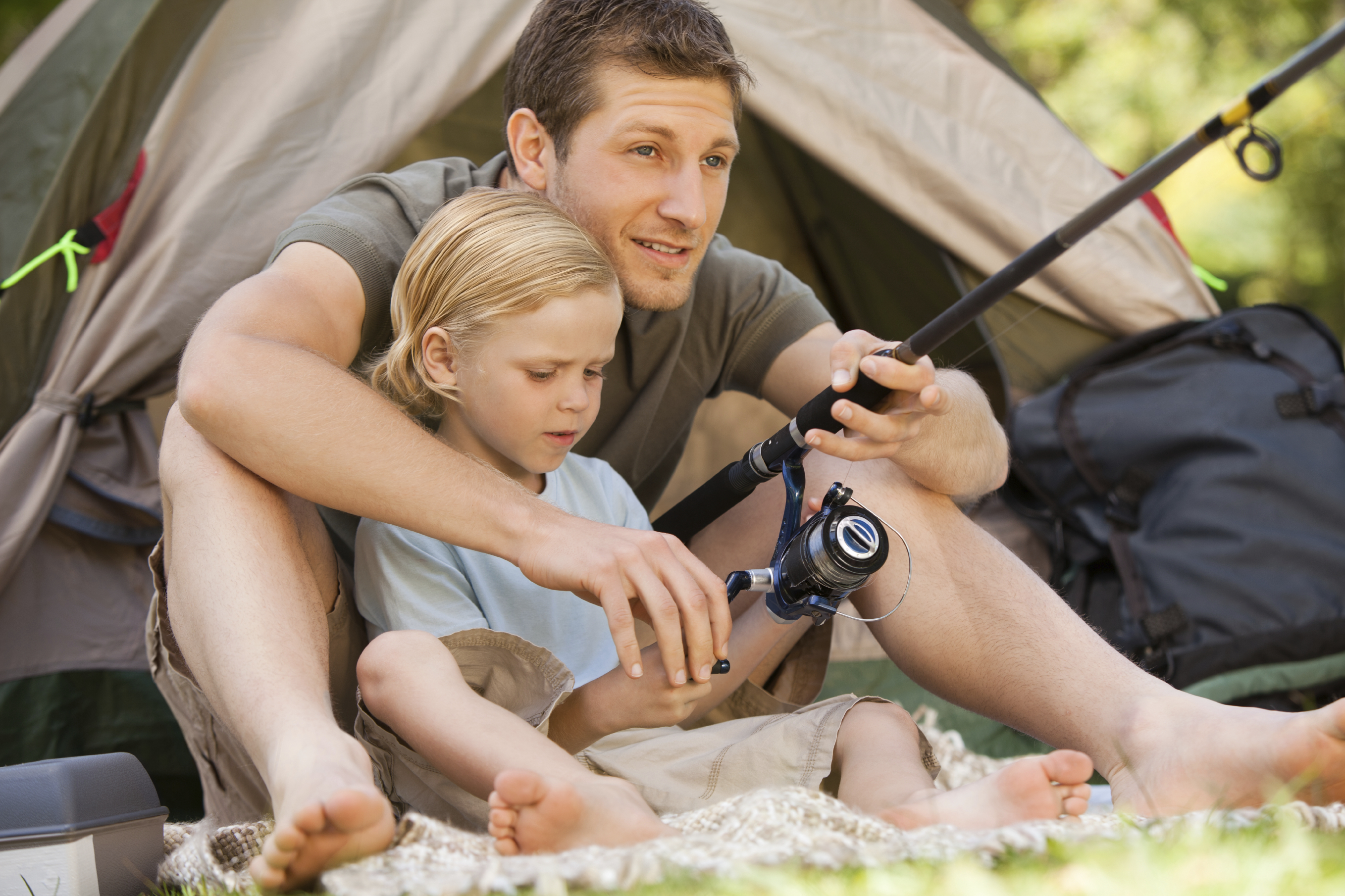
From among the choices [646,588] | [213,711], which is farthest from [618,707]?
[213,711]

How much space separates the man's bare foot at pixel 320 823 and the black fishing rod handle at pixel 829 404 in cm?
63

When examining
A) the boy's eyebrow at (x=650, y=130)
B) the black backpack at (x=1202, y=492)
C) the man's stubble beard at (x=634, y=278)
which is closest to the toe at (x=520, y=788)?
the man's stubble beard at (x=634, y=278)

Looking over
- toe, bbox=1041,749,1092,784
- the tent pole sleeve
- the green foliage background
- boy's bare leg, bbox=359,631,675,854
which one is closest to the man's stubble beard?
the tent pole sleeve

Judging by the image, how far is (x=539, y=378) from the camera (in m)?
1.51

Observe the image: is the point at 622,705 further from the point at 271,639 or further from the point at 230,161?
the point at 230,161

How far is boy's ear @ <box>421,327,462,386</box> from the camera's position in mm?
1553

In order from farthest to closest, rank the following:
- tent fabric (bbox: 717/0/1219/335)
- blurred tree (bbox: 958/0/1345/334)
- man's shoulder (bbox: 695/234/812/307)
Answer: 1. blurred tree (bbox: 958/0/1345/334)
2. tent fabric (bbox: 717/0/1219/335)
3. man's shoulder (bbox: 695/234/812/307)

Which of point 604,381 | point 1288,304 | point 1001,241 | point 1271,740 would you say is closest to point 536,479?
point 604,381

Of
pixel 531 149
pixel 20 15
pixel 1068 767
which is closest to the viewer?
pixel 1068 767

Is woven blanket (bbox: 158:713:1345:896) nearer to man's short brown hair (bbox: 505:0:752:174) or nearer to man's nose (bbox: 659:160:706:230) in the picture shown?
man's nose (bbox: 659:160:706:230)

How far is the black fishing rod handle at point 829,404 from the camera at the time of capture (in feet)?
4.55

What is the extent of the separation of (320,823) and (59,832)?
0.37m

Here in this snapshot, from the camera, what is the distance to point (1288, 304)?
2.46 m

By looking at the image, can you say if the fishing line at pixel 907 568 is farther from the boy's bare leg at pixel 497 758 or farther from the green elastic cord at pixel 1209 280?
the green elastic cord at pixel 1209 280
